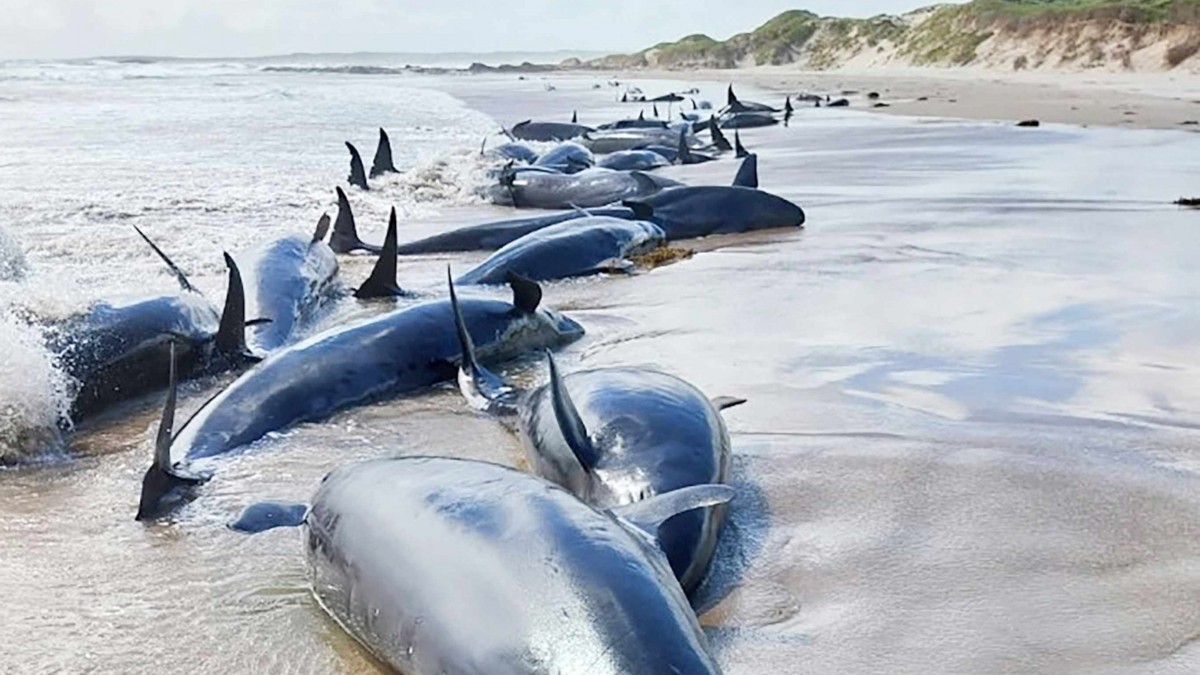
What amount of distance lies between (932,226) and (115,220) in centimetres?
586

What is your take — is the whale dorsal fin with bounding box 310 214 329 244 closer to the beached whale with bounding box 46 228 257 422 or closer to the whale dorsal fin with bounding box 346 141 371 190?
the beached whale with bounding box 46 228 257 422

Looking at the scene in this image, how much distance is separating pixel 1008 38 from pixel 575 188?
105 feet

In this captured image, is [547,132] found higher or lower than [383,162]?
lower

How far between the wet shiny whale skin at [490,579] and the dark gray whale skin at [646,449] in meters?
0.38

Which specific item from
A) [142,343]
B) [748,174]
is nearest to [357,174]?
[748,174]

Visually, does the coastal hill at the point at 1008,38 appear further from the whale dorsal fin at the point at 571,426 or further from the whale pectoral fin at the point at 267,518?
the whale pectoral fin at the point at 267,518

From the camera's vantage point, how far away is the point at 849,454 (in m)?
3.69

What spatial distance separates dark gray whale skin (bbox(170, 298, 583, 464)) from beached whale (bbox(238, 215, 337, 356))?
71 centimetres

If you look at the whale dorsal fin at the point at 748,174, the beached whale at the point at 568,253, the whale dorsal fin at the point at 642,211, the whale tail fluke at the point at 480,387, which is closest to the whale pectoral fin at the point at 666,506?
the whale tail fluke at the point at 480,387

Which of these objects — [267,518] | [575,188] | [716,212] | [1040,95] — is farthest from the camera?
[1040,95]

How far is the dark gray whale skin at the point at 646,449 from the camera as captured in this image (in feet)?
9.17

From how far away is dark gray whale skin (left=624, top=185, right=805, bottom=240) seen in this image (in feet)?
Answer: 27.5

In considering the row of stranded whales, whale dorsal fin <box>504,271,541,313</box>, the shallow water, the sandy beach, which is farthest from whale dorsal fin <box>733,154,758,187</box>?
the sandy beach

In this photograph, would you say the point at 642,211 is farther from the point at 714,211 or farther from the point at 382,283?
the point at 382,283
